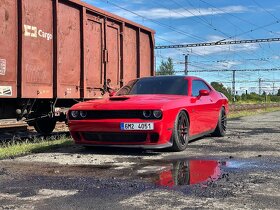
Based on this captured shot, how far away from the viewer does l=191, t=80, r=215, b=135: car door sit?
7.86m

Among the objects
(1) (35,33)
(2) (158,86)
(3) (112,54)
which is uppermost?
(1) (35,33)

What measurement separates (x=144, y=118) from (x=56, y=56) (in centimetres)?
331

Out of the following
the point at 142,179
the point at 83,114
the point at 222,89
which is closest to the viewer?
the point at 142,179

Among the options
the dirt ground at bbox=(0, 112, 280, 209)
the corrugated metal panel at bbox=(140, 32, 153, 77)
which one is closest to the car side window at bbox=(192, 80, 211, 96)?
the dirt ground at bbox=(0, 112, 280, 209)

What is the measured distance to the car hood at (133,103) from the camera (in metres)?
6.66

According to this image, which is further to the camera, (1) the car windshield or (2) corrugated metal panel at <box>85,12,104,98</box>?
(2) corrugated metal panel at <box>85,12,104,98</box>

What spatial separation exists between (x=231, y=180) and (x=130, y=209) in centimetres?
157

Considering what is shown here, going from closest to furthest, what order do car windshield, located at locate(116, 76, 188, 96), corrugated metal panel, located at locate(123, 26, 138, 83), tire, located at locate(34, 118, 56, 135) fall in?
car windshield, located at locate(116, 76, 188, 96)
tire, located at locate(34, 118, 56, 135)
corrugated metal panel, located at locate(123, 26, 138, 83)

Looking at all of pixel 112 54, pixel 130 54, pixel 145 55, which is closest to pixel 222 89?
pixel 145 55

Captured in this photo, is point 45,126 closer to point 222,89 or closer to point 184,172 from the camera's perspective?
point 184,172

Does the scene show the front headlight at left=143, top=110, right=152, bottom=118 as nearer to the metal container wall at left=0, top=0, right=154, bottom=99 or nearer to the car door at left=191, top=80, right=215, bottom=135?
the car door at left=191, top=80, right=215, bottom=135

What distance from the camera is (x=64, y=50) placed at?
9367 millimetres

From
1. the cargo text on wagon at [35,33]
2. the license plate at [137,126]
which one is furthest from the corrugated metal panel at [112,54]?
the license plate at [137,126]

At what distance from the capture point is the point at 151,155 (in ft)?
22.2
